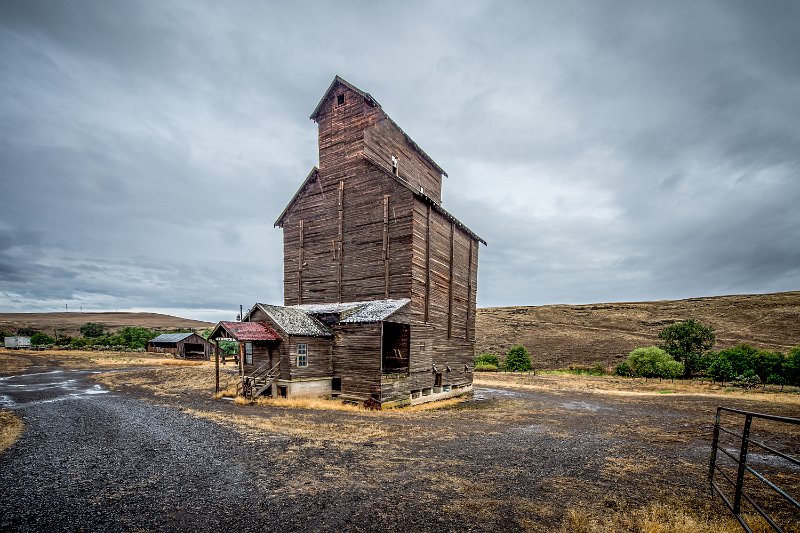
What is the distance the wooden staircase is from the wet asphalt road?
5.02 meters

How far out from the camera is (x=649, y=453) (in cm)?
1211

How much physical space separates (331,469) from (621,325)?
87.0 metres

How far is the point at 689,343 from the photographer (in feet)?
145

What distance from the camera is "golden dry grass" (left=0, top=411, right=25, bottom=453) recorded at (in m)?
12.1

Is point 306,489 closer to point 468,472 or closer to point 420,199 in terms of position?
point 468,472

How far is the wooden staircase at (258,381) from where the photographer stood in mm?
21734

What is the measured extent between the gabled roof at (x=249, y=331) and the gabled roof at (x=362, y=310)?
349cm

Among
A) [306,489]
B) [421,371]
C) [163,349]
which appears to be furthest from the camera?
[163,349]

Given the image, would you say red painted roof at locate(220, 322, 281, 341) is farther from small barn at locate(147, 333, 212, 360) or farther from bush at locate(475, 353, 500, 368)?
small barn at locate(147, 333, 212, 360)

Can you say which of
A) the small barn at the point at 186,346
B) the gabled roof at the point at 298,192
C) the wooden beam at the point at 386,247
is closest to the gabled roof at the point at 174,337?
the small barn at the point at 186,346

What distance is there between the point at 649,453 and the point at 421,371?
1394 cm

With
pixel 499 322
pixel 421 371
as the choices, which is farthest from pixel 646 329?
pixel 421 371

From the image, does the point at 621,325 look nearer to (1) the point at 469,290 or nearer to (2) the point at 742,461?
(1) the point at 469,290

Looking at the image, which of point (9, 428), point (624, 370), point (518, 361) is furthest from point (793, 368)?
point (9, 428)
